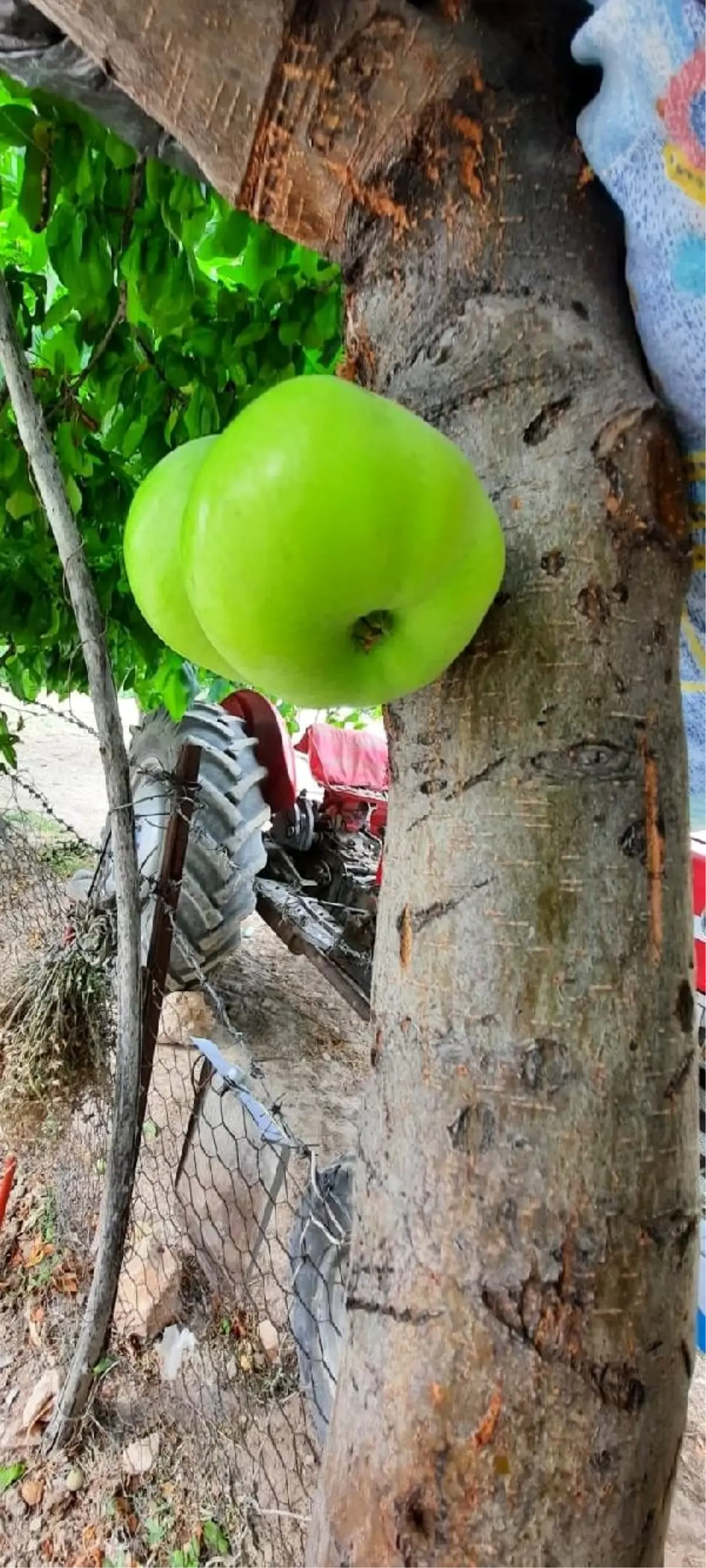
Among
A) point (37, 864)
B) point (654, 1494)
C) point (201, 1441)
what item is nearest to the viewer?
point (654, 1494)

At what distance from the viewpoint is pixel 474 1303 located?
0.73 metres

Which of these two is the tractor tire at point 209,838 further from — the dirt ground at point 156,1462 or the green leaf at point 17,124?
the green leaf at point 17,124

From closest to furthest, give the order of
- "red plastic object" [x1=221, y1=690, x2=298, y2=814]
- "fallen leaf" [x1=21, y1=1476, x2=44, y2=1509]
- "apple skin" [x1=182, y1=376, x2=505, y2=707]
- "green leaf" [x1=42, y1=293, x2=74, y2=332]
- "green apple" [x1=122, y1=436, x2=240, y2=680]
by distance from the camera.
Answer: "apple skin" [x1=182, y1=376, x2=505, y2=707]
"green apple" [x1=122, y1=436, x2=240, y2=680]
"green leaf" [x1=42, y1=293, x2=74, y2=332]
"fallen leaf" [x1=21, y1=1476, x2=44, y2=1509]
"red plastic object" [x1=221, y1=690, x2=298, y2=814]

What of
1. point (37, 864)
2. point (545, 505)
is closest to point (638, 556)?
point (545, 505)

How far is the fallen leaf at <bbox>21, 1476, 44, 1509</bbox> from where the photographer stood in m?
2.65

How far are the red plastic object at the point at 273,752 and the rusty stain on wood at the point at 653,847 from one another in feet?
13.3

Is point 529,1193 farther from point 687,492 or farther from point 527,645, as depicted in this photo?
point 687,492

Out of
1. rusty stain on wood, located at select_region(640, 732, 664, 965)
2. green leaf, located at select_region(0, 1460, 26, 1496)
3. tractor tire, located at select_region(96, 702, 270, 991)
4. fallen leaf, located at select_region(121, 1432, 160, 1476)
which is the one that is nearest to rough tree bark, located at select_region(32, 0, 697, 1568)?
rusty stain on wood, located at select_region(640, 732, 664, 965)

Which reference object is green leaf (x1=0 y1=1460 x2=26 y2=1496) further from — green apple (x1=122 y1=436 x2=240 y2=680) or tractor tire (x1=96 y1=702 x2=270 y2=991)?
green apple (x1=122 y1=436 x2=240 y2=680)

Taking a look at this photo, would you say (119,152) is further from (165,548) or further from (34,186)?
(165,548)

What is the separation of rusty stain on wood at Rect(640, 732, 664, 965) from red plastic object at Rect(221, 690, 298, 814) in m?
4.05

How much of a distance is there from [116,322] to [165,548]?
1636 millimetres

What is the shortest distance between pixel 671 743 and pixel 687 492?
0.87ft

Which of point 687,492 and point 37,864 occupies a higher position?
point 37,864
